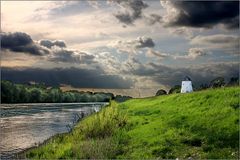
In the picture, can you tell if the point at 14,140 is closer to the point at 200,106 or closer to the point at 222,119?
the point at 200,106

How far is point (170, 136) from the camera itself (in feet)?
79.1

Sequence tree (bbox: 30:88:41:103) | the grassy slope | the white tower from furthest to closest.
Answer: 1. tree (bbox: 30:88:41:103)
2. the white tower
3. the grassy slope

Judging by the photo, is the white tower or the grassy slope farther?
the white tower

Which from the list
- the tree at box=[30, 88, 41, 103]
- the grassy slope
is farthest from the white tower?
the tree at box=[30, 88, 41, 103]

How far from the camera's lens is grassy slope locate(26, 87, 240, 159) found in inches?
816

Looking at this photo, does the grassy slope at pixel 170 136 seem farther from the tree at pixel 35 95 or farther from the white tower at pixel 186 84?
the tree at pixel 35 95

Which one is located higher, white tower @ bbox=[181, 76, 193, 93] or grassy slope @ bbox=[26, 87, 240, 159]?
white tower @ bbox=[181, 76, 193, 93]

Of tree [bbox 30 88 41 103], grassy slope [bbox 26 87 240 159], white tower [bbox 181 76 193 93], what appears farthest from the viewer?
tree [bbox 30 88 41 103]

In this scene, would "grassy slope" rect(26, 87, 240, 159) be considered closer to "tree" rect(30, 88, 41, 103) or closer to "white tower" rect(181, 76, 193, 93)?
"white tower" rect(181, 76, 193, 93)

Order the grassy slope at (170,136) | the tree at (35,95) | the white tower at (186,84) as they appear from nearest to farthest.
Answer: the grassy slope at (170,136)
the white tower at (186,84)
the tree at (35,95)

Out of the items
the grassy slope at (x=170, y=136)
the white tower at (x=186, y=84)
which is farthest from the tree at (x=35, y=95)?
the grassy slope at (x=170, y=136)

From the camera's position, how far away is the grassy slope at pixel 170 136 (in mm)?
20719

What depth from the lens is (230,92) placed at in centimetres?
3122

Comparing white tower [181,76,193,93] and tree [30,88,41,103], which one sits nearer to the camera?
white tower [181,76,193,93]
